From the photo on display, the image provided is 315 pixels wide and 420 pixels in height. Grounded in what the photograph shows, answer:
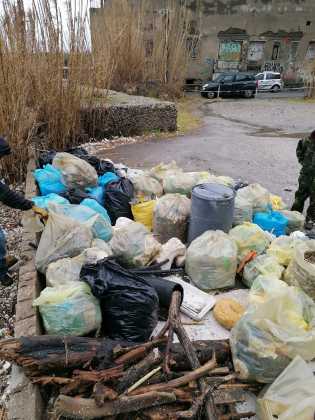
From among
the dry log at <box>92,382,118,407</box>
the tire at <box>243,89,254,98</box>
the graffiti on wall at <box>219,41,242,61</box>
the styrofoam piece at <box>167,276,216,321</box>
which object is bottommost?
the styrofoam piece at <box>167,276,216,321</box>

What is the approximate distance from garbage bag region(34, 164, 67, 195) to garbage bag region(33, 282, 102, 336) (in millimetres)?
2060

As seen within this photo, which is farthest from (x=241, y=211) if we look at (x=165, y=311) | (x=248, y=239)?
(x=165, y=311)

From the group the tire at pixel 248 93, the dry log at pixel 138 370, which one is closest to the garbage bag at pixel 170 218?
the dry log at pixel 138 370

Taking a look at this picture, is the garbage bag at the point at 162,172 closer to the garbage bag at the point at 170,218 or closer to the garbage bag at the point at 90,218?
the garbage bag at the point at 170,218

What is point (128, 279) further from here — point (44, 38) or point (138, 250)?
point (44, 38)

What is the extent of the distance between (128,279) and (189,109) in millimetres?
12711

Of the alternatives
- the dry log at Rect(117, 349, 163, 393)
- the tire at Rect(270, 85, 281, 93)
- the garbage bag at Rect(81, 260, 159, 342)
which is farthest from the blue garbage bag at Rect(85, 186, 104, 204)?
the tire at Rect(270, 85, 281, 93)

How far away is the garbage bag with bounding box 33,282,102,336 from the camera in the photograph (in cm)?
215

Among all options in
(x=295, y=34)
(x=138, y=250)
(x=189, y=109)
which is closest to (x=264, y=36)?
(x=295, y=34)

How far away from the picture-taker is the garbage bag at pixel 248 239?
3.22 meters

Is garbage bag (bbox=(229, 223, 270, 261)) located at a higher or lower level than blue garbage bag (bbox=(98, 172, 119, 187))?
lower

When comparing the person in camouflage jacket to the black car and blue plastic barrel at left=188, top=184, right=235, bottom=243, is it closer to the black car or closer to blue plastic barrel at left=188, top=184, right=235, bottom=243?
blue plastic barrel at left=188, top=184, right=235, bottom=243

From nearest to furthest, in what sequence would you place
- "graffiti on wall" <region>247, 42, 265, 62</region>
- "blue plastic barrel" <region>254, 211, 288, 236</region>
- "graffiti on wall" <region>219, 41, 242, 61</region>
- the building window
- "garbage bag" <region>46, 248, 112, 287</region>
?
"garbage bag" <region>46, 248, 112, 287</region> → "blue plastic barrel" <region>254, 211, 288, 236</region> → "graffiti on wall" <region>219, 41, 242, 61</region> → "graffiti on wall" <region>247, 42, 265, 62</region> → the building window

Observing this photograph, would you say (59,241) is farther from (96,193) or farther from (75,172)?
(75,172)
